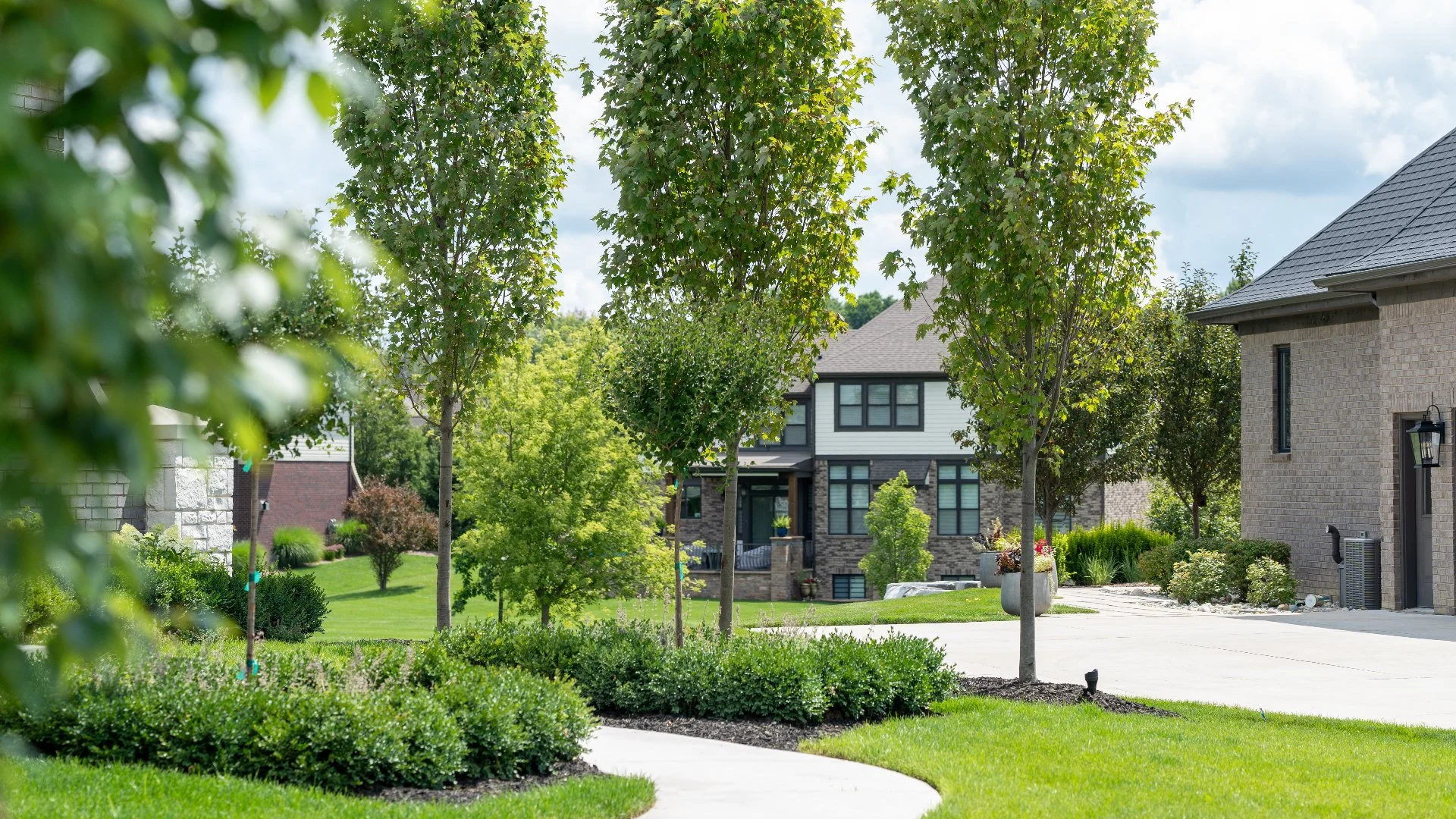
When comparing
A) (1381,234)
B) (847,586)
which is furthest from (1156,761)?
(847,586)

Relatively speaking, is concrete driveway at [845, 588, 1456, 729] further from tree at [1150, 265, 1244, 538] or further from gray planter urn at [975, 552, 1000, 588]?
tree at [1150, 265, 1244, 538]

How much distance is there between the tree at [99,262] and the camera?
4.41 ft

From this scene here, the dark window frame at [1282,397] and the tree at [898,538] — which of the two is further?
the tree at [898,538]

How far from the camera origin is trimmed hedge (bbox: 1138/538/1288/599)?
819 inches

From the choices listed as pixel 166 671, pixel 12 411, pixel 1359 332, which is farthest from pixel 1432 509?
pixel 12 411

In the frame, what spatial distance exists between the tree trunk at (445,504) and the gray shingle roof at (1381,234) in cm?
1283

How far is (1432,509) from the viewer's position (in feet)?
58.1

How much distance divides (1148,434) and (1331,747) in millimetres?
19063

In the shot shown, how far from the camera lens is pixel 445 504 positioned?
13.1 meters

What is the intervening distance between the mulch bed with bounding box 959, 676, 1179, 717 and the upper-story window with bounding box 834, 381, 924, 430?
24.8 metres

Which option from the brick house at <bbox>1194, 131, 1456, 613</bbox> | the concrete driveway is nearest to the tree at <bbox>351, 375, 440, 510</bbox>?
the brick house at <bbox>1194, 131, 1456, 613</bbox>

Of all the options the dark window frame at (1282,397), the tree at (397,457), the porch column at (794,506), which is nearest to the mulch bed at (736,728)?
the dark window frame at (1282,397)

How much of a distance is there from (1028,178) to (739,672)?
473 cm

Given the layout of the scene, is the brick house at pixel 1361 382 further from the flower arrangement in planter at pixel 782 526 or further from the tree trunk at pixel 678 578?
the flower arrangement in planter at pixel 782 526
